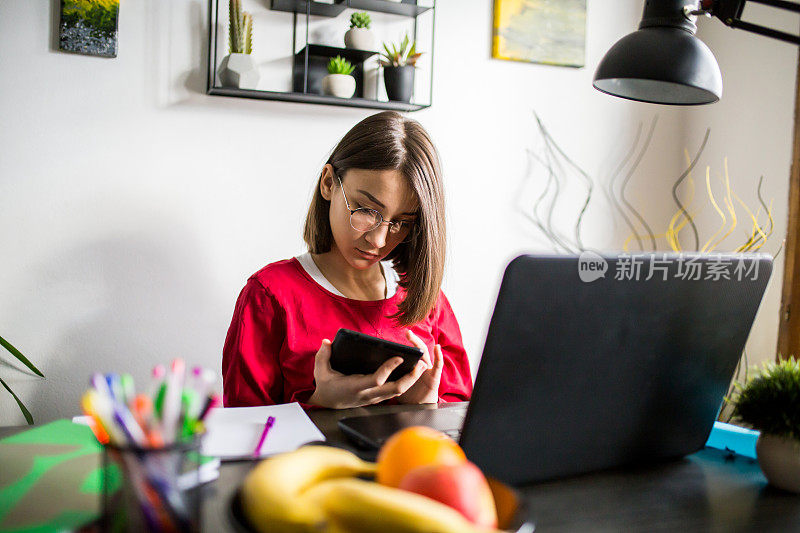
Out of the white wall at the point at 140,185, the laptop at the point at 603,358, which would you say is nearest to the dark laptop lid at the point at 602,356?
the laptop at the point at 603,358

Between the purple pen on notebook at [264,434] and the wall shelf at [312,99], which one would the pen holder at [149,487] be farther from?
the wall shelf at [312,99]

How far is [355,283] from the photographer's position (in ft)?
5.40

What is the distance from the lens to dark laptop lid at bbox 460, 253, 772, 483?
72cm

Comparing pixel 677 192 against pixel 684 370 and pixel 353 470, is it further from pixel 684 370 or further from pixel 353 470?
pixel 353 470

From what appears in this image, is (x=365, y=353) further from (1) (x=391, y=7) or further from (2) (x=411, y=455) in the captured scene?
(1) (x=391, y=7)

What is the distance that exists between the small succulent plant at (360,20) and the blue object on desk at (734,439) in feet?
4.86

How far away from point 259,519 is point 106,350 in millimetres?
1524

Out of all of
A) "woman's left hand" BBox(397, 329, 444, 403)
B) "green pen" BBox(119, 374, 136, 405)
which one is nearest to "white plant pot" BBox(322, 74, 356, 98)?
"woman's left hand" BBox(397, 329, 444, 403)

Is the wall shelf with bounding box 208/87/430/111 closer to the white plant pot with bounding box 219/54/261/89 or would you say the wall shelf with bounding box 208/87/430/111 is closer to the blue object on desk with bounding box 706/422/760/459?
the white plant pot with bounding box 219/54/261/89

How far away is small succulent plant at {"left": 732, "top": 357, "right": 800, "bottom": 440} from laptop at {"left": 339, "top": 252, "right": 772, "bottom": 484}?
45 mm

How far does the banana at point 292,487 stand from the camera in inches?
20.4

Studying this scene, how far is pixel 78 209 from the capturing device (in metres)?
1.83

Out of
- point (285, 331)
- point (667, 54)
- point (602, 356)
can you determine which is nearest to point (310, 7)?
point (285, 331)

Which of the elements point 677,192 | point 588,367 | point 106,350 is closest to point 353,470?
point 588,367
